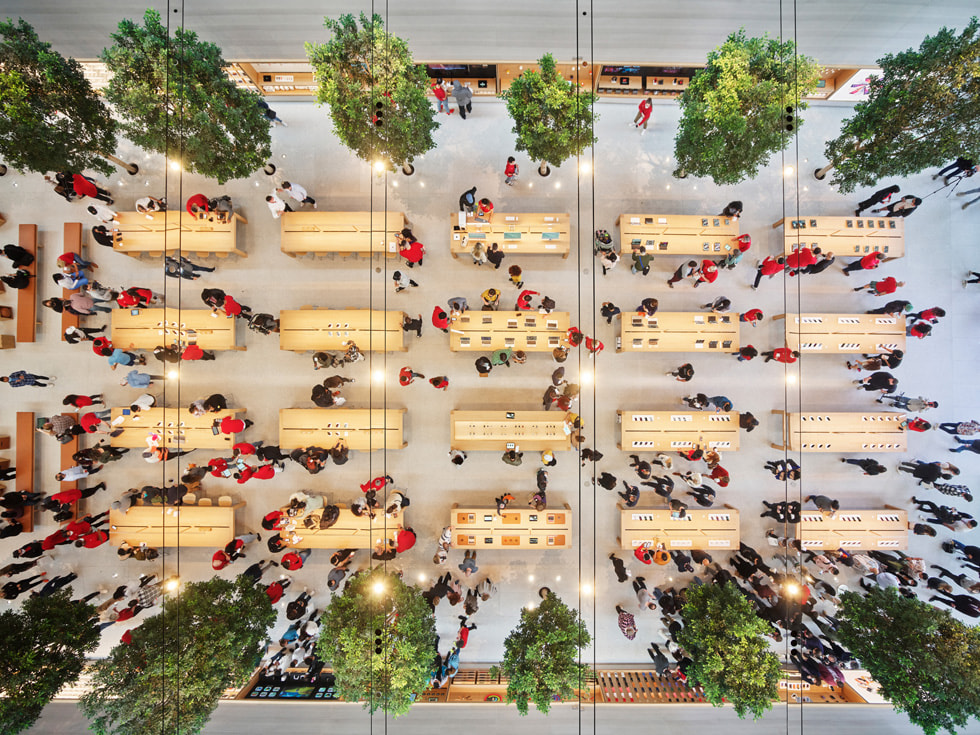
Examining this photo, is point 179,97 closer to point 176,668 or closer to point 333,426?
point 333,426

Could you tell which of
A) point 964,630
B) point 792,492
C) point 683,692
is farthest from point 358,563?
point 964,630

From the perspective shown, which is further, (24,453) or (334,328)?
(24,453)

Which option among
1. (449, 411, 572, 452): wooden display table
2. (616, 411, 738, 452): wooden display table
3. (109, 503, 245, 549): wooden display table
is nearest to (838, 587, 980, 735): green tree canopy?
(616, 411, 738, 452): wooden display table

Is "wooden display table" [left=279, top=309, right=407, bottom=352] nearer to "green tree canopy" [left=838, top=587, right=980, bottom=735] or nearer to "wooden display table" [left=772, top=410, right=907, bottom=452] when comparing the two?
"wooden display table" [left=772, top=410, right=907, bottom=452]

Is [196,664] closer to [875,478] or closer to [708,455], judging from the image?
[708,455]

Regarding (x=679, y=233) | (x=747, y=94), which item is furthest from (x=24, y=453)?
(x=747, y=94)

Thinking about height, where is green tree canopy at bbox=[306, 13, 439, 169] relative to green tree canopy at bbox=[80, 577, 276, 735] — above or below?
above

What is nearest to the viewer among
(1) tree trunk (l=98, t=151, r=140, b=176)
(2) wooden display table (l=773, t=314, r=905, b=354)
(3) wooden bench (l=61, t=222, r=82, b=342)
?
(2) wooden display table (l=773, t=314, r=905, b=354)
